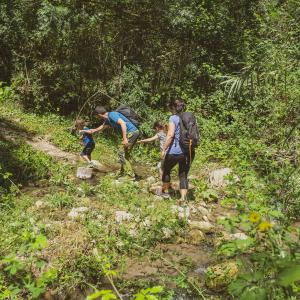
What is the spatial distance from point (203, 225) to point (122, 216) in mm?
1251

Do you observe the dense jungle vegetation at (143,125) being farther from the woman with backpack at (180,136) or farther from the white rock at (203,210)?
the woman with backpack at (180,136)

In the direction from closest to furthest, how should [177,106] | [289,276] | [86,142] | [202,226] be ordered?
[289,276] < [202,226] < [177,106] < [86,142]

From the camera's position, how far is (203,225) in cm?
597

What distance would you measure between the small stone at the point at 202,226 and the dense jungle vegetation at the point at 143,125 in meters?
→ 0.03

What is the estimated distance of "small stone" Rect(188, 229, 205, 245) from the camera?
555 cm

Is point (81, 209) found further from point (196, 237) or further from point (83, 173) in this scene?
point (83, 173)

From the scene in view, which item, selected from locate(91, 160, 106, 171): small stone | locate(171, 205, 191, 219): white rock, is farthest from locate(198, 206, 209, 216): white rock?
locate(91, 160, 106, 171): small stone

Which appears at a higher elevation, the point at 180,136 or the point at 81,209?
the point at 180,136

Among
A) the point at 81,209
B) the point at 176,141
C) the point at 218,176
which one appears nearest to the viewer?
the point at 81,209

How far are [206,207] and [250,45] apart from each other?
23.2ft

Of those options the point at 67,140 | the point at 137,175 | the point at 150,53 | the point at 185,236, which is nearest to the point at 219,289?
the point at 185,236

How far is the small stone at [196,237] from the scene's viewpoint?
555 centimetres

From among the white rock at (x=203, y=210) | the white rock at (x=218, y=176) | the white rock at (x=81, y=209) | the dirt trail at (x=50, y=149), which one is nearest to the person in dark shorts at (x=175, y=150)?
the white rock at (x=203, y=210)

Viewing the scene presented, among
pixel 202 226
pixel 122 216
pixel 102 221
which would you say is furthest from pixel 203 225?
pixel 102 221
